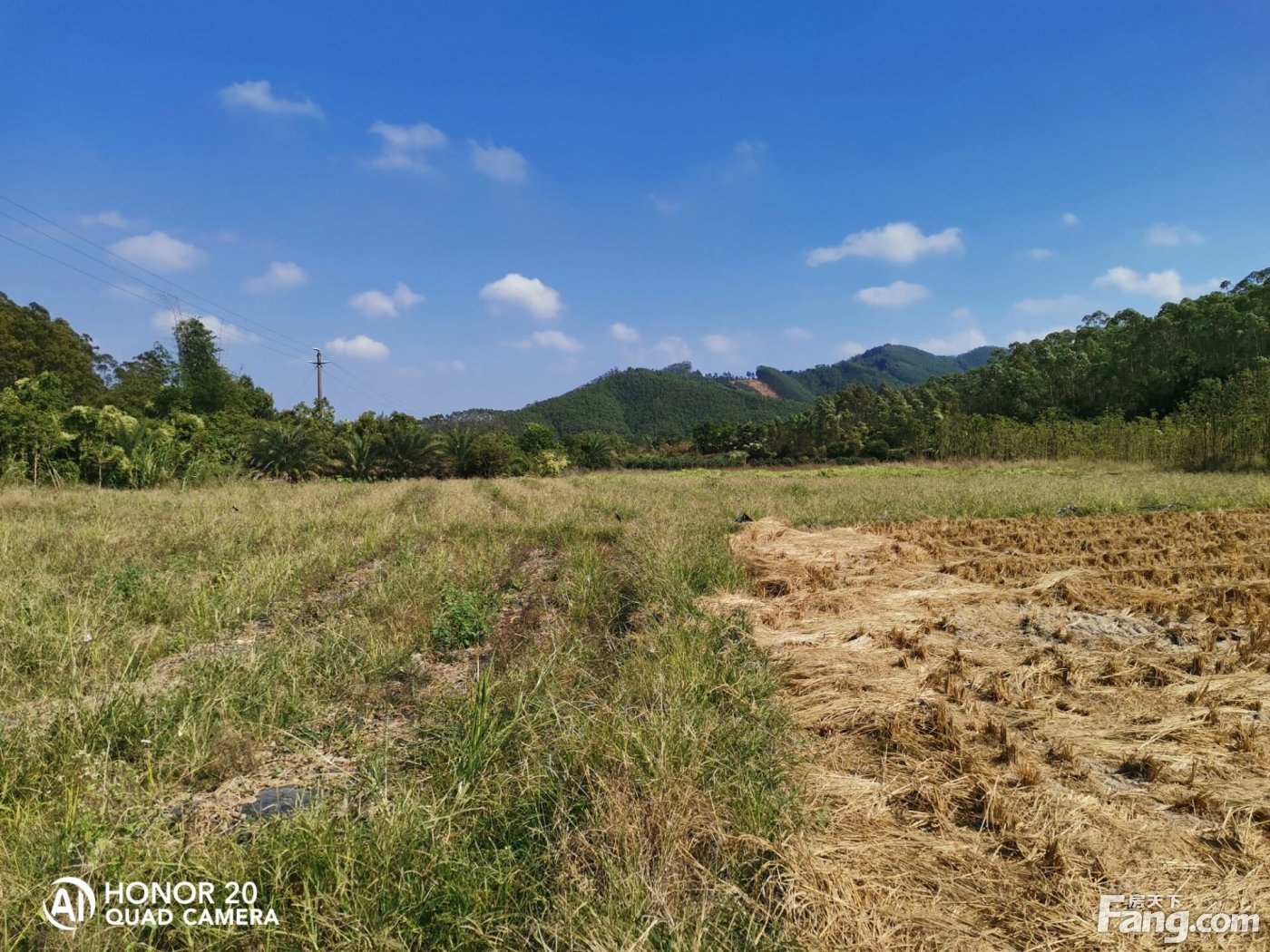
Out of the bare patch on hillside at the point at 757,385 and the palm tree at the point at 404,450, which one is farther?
the bare patch on hillside at the point at 757,385

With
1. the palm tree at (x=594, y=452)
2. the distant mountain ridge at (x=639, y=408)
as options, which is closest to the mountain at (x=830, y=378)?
the distant mountain ridge at (x=639, y=408)

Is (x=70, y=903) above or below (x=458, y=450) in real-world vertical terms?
below

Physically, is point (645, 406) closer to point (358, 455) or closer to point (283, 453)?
point (358, 455)

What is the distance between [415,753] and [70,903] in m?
1.02

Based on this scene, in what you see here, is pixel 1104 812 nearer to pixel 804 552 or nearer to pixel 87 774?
pixel 87 774

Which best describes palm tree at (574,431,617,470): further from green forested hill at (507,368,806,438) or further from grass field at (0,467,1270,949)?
green forested hill at (507,368,806,438)

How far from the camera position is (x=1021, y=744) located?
2375 mm

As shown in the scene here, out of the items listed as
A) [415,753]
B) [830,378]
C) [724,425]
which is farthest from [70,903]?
[830,378]

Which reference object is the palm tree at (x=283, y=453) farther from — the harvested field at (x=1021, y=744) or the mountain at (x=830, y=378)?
the mountain at (x=830, y=378)

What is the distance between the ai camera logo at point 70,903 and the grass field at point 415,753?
A: 38mm

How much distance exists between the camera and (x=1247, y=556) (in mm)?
5355

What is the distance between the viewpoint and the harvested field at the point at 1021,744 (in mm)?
1561

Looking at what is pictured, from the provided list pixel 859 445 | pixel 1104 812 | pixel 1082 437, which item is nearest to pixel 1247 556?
pixel 1104 812

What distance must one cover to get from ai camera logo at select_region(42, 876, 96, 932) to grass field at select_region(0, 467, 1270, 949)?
1.5 inches
